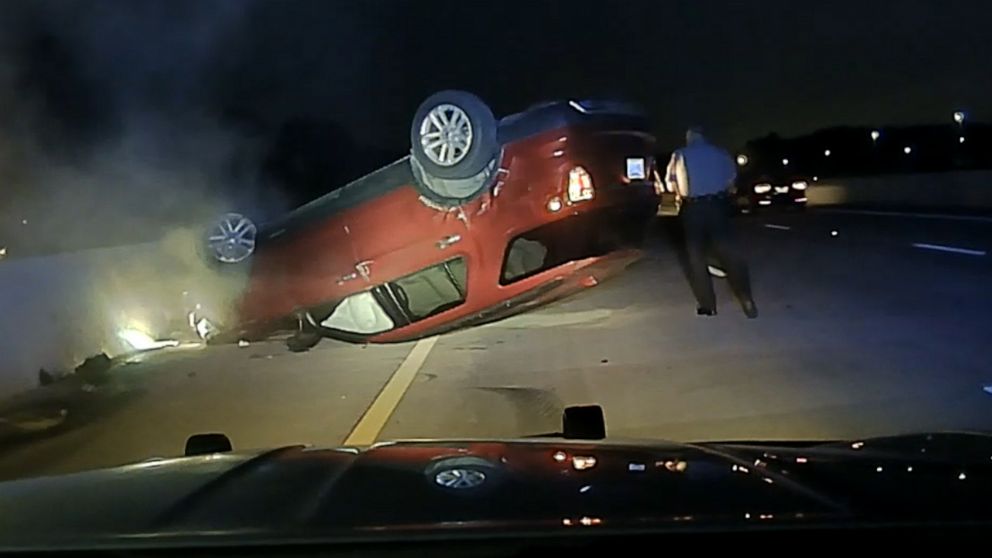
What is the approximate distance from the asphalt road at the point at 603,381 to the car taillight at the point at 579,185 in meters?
1.37

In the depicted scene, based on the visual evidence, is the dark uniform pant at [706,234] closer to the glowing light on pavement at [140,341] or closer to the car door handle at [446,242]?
the glowing light on pavement at [140,341]

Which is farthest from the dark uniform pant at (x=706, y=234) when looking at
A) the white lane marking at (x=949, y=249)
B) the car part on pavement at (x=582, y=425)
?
the car part on pavement at (x=582, y=425)

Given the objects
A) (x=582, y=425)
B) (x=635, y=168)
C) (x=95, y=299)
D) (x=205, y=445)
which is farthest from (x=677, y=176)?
(x=205, y=445)

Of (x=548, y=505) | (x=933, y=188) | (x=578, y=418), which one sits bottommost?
(x=933, y=188)

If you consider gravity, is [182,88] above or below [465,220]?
above

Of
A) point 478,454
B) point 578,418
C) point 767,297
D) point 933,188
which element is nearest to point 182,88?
point 767,297

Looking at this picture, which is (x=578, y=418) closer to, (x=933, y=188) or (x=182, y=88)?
(x=182, y=88)

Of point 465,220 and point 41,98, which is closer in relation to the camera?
point 465,220

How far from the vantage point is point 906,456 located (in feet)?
12.3

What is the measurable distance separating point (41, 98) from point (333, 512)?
26150 mm

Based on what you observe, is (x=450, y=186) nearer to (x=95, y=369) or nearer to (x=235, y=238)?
(x=235, y=238)

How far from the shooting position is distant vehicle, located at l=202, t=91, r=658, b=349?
10.7m

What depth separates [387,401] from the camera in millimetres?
11055

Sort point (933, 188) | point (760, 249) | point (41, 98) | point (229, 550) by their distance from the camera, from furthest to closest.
Answer: point (933, 188) → point (760, 249) → point (41, 98) → point (229, 550)
